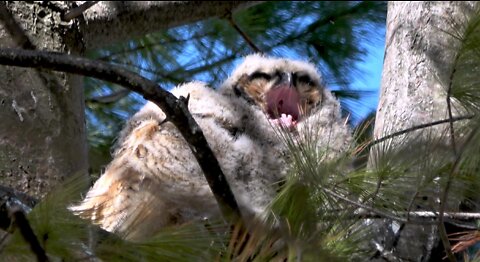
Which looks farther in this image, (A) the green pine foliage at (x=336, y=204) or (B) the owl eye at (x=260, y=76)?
(B) the owl eye at (x=260, y=76)

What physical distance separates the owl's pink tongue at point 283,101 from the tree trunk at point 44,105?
0.51 m

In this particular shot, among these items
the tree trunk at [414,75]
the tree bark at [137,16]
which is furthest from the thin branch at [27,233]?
→ the tree bark at [137,16]

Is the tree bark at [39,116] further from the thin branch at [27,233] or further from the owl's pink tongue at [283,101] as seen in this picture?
the thin branch at [27,233]

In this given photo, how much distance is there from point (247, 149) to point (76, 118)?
420mm

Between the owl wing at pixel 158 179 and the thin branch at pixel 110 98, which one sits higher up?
the thin branch at pixel 110 98

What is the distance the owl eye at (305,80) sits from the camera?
2.85 metres

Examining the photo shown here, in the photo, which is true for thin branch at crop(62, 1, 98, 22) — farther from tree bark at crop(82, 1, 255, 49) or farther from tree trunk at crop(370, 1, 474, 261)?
tree trunk at crop(370, 1, 474, 261)

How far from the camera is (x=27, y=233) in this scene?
48.2 inches

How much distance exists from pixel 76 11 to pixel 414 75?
2.81ft

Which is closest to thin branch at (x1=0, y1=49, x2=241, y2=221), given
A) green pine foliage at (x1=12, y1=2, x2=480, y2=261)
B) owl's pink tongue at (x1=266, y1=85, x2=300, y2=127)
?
green pine foliage at (x1=12, y1=2, x2=480, y2=261)

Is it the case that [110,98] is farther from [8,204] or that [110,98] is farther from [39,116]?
[8,204]

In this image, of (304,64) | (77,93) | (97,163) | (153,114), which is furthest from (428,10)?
(97,163)

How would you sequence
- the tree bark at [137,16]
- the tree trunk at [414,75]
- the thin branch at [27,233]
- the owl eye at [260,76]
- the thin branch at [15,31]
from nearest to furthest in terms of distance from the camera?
1. the thin branch at [27,233]
2. the tree trunk at [414,75]
3. the thin branch at [15,31]
4. the tree bark at [137,16]
5. the owl eye at [260,76]

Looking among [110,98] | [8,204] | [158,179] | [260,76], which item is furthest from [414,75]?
[110,98]
